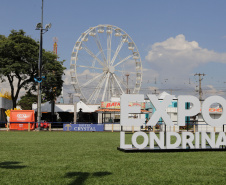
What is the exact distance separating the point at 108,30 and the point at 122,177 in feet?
173

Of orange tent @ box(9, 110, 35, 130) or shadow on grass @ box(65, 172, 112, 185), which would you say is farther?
orange tent @ box(9, 110, 35, 130)

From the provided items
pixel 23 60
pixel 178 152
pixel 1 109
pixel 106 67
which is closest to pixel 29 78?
pixel 23 60

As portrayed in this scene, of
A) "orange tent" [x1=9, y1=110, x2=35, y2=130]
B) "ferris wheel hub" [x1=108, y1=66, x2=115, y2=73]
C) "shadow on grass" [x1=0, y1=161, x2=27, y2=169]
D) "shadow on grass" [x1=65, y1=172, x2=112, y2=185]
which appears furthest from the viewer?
"ferris wheel hub" [x1=108, y1=66, x2=115, y2=73]

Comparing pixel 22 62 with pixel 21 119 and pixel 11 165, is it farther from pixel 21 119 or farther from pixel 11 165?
pixel 11 165

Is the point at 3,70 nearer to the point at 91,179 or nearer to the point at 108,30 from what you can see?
the point at 108,30

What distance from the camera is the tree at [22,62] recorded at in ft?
161

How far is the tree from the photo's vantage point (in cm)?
4894

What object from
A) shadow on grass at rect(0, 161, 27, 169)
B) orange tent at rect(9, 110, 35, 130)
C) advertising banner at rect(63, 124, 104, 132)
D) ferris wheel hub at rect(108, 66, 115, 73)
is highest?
ferris wheel hub at rect(108, 66, 115, 73)

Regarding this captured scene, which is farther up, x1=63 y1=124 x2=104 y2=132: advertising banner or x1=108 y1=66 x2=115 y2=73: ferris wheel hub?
x1=108 y1=66 x2=115 y2=73: ferris wheel hub

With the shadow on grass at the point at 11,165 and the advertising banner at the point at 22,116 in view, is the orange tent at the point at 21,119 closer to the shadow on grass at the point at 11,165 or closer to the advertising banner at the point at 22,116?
the advertising banner at the point at 22,116

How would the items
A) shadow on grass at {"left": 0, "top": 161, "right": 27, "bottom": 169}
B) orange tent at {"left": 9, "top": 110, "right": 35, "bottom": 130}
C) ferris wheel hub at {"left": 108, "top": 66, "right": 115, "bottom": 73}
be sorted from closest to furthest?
shadow on grass at {"left": 0, "top": 161, "right": 27, "bottom": 169} < orange tent at {"left": 9, "top": 110, "right": 35, "bottom": 130} < ferris wheel hub at {"left": 108, "top": 66, "right": 115, "bottom": 73}

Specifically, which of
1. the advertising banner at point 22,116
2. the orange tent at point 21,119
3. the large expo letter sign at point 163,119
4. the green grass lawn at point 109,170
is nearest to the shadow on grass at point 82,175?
the green grass lawn at point 109,170

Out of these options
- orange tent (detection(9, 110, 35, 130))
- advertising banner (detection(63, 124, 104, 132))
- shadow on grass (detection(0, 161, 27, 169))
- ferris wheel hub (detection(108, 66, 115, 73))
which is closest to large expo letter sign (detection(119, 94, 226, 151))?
shadow on grass (detection(0, 161, 27, 169))

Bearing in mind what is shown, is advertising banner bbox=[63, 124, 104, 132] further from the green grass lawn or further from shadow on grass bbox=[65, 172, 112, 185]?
shadow on grass bbox=[65, 172, 112, 185]
